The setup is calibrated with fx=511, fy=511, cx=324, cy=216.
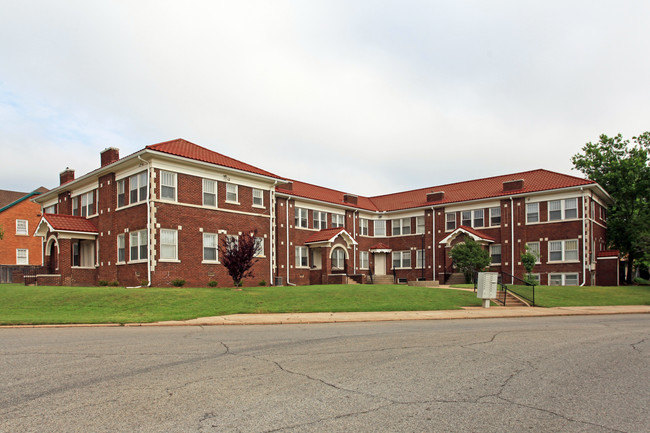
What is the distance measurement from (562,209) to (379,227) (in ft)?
55.7

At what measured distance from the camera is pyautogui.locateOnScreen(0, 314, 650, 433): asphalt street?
5.64 metres

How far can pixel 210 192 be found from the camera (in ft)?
102

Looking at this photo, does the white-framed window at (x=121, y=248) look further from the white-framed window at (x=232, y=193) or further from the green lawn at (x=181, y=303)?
the green lawn at (x=181, y=303)

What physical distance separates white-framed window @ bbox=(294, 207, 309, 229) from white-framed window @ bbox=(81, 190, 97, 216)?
47.8ft

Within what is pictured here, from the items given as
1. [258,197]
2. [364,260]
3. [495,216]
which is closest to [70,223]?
[258,197]

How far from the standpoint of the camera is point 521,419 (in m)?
5.82

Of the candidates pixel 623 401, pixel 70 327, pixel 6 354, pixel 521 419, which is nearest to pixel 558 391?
pixel 623 401

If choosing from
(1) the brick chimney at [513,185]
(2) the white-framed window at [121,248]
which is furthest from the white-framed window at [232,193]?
(1) the brick chimney at [513,185]

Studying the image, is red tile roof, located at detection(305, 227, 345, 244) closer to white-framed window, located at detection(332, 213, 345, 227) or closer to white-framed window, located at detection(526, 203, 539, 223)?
white-framed window, located at detection(332, 213, 345, 227)

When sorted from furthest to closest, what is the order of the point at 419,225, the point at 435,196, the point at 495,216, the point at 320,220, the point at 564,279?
1. the point at 419,225
2. the point at 435,196
3. the point at 320,220
4. the point at 495,216
5. the point at 564,279

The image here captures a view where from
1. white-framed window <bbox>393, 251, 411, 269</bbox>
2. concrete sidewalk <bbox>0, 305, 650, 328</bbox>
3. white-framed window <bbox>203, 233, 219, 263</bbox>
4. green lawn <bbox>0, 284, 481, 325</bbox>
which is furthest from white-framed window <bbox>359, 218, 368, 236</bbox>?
concrete sidewalk <bbox>0, 305, 650, 328</bbox>

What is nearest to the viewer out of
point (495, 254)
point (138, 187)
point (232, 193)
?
point (138, 187)

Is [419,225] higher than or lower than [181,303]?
higher

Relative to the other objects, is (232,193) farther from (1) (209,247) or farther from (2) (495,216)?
(2) (495,216)
